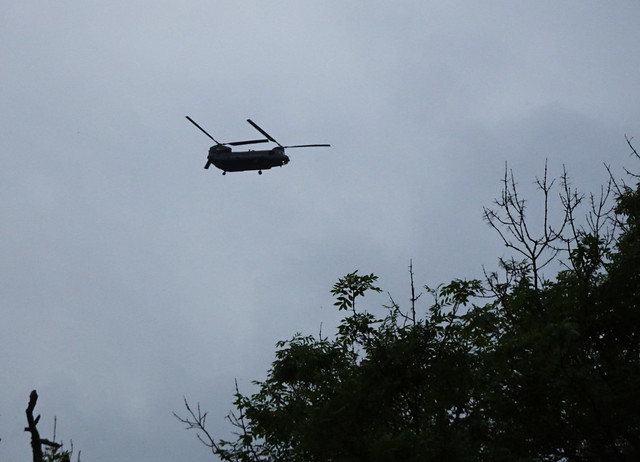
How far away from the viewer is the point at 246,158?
38.6m

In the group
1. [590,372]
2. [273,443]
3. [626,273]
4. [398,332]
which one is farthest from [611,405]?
[273,443]

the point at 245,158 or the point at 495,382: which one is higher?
the point at 245,158

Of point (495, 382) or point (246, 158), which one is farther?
point (246, 158)

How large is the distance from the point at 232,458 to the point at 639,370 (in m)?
7.85

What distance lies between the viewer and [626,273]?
43.3 ft

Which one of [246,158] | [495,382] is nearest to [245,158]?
[246,158]

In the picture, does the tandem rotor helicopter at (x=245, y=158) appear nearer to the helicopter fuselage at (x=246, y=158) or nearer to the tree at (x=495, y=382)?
the helicopter fuselage at (x=246, y=158)

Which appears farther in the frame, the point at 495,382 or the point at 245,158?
the point at 245,158

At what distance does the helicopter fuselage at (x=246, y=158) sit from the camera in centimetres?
3831

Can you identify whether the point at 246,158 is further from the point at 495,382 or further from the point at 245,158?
the point at 495,382

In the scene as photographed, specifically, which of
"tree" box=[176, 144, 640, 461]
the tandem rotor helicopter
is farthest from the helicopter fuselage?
"tree" box=[176, 144, 640, 461]

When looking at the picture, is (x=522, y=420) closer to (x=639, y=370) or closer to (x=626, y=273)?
(x=639, y=370)

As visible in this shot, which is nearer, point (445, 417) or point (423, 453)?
point (423, 453)

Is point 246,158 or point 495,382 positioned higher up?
point 246,158
